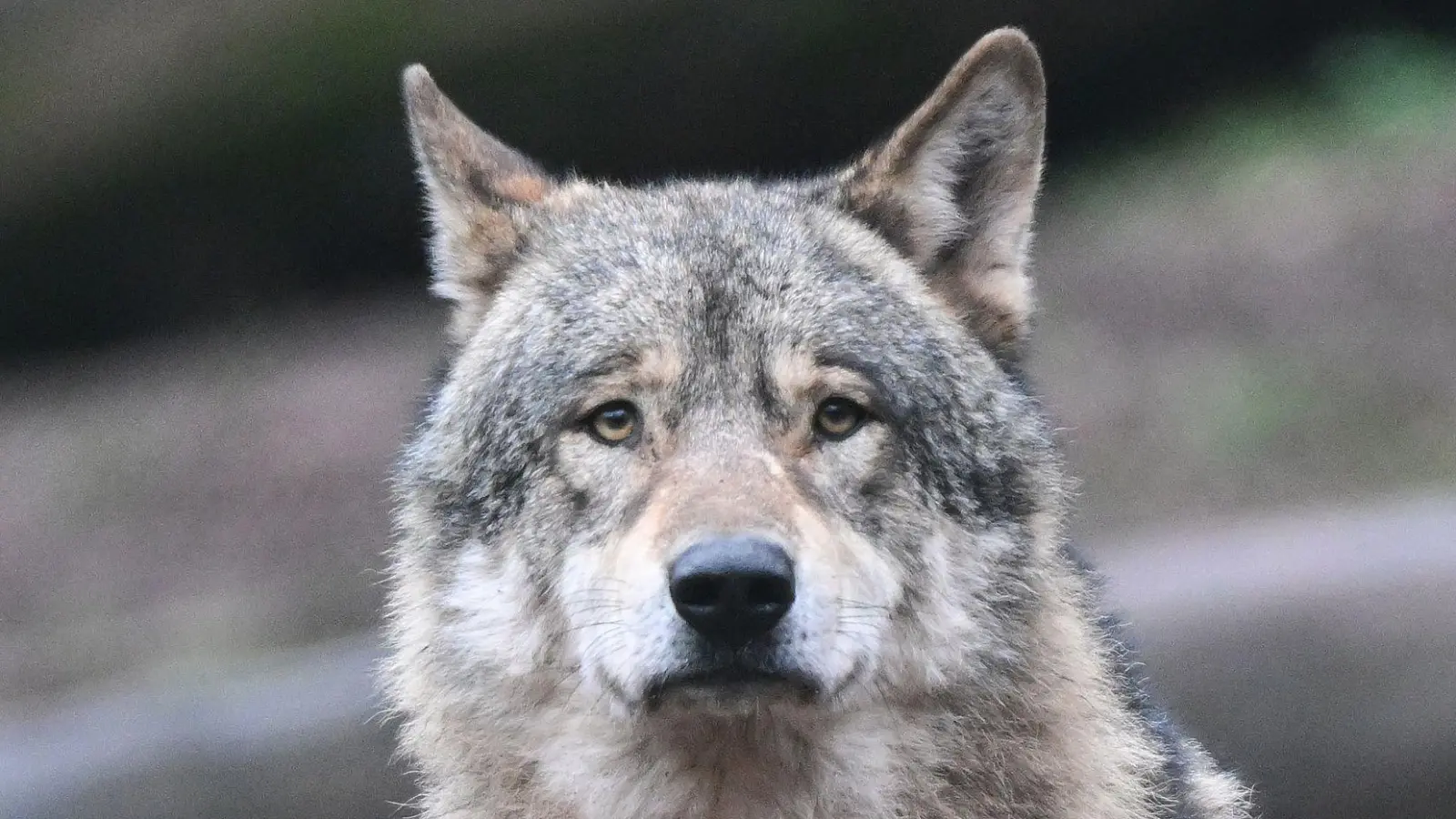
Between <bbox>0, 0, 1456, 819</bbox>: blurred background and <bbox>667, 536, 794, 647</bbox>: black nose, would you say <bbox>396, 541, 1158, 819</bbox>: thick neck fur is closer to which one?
<bbox>667, 536, 794, 647</bbox>: black nose

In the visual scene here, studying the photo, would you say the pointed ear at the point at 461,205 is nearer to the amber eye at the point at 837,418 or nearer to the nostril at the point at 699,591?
the amber eye at the point at 837,418

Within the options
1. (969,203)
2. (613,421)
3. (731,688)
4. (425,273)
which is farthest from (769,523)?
(425,273)

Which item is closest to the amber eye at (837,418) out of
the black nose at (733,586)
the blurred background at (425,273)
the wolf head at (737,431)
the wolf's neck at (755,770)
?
the wolf head at (737,431)

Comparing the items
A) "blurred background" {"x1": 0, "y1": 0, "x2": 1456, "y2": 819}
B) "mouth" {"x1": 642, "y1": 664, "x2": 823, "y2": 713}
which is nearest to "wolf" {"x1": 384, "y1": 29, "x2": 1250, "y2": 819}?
"mouth" {"x1": 642, "y1": 664, "x2": 823, "y2": 713}

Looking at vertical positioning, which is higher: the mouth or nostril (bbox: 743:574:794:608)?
nostril (bbox: 743:574:794:608)

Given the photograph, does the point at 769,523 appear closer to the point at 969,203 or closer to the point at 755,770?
the point at 755,770

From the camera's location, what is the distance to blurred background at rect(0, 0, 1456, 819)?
9758 mm

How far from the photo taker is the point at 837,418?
14.1 feet

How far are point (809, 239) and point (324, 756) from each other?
4.53 meters

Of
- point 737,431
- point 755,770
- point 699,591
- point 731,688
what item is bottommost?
point 755,770

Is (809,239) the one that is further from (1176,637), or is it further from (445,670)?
(1176,637)

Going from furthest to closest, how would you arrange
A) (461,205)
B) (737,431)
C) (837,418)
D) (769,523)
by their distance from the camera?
1. (461,205)
2. (837,418)
3. (737,431)
4. (769,523)

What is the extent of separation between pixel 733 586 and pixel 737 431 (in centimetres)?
58

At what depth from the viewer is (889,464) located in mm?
4289
